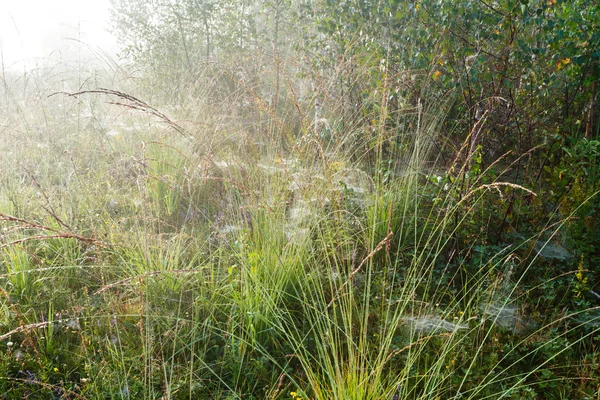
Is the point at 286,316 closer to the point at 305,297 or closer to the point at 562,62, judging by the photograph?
the point at 305,297

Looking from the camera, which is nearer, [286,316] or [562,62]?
[286,316]

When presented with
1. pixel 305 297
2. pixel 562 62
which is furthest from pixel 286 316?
pixel 562 62

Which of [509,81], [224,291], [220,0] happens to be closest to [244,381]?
[224,291]

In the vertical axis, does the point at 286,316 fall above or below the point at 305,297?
below

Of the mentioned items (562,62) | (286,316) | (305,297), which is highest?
(562,62)

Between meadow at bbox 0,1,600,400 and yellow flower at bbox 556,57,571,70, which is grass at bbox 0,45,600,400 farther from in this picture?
yellow flower at bbox 556,57,571,70

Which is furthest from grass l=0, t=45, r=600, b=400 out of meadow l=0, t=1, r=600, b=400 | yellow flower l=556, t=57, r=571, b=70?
yellow flower l=556, t=57, r=571, b=70

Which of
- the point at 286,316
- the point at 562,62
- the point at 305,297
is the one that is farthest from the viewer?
the point at 562,62

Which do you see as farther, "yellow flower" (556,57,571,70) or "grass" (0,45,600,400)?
"yellow flower" (556,57,571,70)

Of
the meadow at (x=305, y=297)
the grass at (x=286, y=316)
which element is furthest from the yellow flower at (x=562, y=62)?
the grass at (x=286, y=316)

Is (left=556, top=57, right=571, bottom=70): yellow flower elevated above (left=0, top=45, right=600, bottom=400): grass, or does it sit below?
above

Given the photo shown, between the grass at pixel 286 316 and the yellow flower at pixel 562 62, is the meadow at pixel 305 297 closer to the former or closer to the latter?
the grass at pixel 286 316

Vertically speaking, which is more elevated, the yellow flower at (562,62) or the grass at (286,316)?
the yellow flower at (562,62)

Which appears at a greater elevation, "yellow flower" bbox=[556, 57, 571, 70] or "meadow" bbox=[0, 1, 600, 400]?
"yellow flower" bbox=[556, 57, 571, 70]
